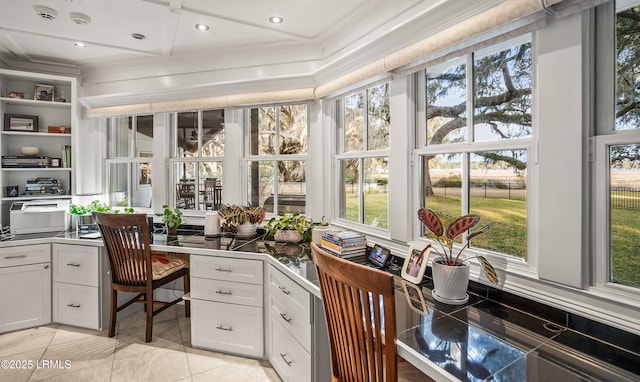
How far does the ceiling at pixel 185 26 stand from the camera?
2133 mm

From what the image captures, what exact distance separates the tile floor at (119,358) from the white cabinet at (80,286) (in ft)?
0.37

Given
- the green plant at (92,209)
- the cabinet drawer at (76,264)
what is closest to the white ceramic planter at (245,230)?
the cabinet drawer at (76,264)

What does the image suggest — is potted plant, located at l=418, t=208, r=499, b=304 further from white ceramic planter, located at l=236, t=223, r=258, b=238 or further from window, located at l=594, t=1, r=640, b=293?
white ceramic planter, located at l=236, t=223, r=258, b=238

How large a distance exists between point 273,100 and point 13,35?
86.7 inches

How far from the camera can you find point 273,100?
9.05 feet

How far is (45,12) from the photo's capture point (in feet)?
7.38

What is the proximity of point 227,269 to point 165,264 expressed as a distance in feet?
2.74

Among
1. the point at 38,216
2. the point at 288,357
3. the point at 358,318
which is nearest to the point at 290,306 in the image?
the point at 288,357

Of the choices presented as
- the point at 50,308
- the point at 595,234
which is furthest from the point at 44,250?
the point at 595,234

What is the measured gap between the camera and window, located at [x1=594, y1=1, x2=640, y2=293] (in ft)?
3.63

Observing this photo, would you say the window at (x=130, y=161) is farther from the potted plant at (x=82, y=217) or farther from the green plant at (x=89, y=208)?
the potted plant at (x=82, y=217)

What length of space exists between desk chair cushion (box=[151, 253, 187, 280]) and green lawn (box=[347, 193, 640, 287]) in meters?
1.51

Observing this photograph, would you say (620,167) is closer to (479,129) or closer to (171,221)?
Answer: (479,129)

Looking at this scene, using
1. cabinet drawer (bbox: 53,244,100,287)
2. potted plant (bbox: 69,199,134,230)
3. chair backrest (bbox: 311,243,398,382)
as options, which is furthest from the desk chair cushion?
chair backrest (bbox: 311,243,398,382)
